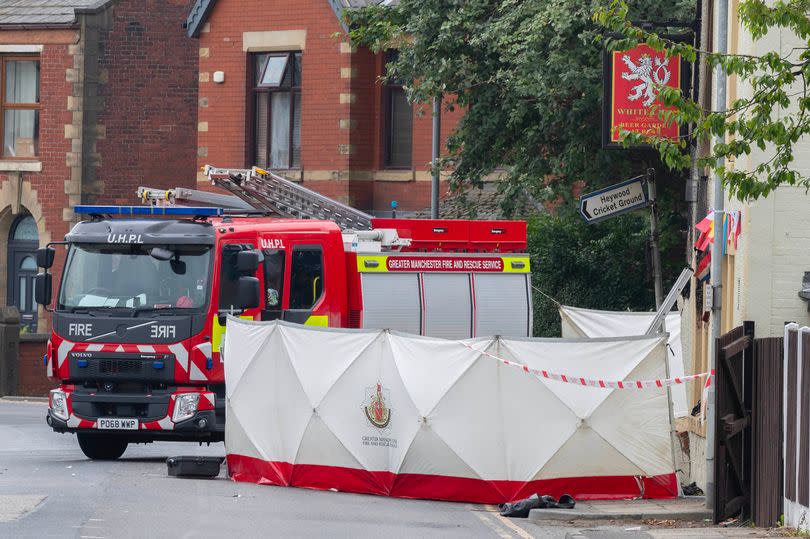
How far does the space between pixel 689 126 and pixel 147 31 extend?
21.5 metres

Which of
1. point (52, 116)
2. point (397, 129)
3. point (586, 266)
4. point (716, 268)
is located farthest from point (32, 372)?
point (716, 268)

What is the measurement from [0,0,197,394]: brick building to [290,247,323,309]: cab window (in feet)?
63.1

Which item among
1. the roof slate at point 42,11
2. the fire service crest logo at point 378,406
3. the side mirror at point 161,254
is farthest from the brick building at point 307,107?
the fire service crest logo at point 378,406

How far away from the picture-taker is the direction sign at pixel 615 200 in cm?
2003

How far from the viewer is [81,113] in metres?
37.2

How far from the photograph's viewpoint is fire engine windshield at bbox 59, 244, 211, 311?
698 inches

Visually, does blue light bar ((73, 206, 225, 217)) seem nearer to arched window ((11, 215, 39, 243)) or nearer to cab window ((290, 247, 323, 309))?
cab window ((290, 247, 323, 309))

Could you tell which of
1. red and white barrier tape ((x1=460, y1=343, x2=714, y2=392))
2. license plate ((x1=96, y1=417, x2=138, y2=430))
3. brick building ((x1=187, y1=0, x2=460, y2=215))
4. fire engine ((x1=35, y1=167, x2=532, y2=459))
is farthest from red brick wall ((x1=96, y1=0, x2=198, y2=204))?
red and white barrier tape ((x1=460, y1=343, x2=714, y2=392))

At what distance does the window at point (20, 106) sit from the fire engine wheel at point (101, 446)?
1974cm

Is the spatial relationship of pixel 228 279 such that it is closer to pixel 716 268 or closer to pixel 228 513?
pixel 228 513

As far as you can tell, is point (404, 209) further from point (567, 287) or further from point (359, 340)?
point (359, 340)

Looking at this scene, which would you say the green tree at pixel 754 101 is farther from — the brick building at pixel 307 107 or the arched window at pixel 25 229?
the arched window at pixel 25 229

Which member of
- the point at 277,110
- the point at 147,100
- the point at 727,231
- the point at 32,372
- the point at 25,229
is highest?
the point at 147,100

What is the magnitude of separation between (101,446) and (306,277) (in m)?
3.34
